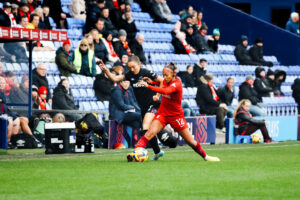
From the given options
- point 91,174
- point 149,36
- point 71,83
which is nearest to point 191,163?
point 91,174

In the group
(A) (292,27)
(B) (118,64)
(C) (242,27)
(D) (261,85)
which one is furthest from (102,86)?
(A) (292,27)

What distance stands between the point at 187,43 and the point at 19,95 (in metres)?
10.3

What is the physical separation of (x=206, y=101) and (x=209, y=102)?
10 cm

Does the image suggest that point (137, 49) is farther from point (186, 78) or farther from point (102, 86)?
point (102, 86)

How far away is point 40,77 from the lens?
755 inches

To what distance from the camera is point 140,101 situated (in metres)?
15.8

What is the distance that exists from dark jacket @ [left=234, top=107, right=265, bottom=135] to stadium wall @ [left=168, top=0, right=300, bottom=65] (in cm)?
1047

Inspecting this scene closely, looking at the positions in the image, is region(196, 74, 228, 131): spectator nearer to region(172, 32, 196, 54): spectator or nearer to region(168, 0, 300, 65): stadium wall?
region(172, 32, 196, 54): spectator

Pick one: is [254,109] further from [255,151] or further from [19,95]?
[19,95]

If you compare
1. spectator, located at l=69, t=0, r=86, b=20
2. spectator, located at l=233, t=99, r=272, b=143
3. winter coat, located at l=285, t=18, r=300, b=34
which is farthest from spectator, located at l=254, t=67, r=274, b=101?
winter coat, located at l=285, t=18, r=300, b=34

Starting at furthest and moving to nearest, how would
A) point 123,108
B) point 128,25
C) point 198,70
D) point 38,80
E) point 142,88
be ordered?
1. point 128,25
2. point 198,70
3. point 38,80
4. point 123,108
5. point 142,88

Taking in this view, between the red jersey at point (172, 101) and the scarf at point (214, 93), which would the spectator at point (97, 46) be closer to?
the scarf at point (214, 93)

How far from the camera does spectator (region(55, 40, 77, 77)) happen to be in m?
20.4

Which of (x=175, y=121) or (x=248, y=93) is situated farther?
(x=248, y=93)
